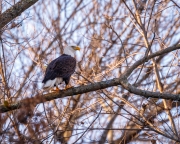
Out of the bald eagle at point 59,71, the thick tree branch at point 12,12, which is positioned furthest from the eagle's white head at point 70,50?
the thick tree branch at point 12,12

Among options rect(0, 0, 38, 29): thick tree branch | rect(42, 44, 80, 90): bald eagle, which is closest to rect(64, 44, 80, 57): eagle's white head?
rect(42, 44, 80, 90): bald eagle

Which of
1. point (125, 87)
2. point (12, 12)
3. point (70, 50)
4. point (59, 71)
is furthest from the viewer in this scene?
point (70, 50)

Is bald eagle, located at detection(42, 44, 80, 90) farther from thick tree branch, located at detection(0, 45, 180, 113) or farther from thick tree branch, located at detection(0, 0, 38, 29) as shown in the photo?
thick tree branch, located at detection(0, 0, 38, 29)

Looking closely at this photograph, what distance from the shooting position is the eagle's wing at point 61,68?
18.9 ft

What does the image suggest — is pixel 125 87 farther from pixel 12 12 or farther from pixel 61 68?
pixel 61 68

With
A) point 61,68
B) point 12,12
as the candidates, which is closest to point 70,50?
point 61,68

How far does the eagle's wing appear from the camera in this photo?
5.75 m

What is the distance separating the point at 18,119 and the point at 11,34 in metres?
4.72

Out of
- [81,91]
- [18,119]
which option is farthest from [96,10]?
[18,119]

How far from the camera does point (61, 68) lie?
599 cm

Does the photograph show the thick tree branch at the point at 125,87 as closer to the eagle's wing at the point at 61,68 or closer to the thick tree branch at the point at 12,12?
the thick tree branch at the point at 12,12

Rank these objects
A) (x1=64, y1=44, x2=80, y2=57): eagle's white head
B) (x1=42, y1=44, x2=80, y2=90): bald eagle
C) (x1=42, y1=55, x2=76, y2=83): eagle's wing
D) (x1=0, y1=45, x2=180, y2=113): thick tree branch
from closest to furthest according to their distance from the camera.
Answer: (x1=0, y1=45, x2=180, y2=113): thick tree branch
(x1=42, y1=44, x2=80, y2=90): bald eagle
(x1=42, y1=55, x2=76, y2=83): eagle's wing
(x1=64, y1=44, x2=80, y2=57): eagle's white head

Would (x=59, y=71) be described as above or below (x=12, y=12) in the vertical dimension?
below

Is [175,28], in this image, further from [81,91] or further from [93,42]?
[81,91]
